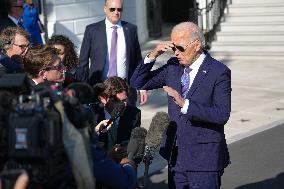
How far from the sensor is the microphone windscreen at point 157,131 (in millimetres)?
4473

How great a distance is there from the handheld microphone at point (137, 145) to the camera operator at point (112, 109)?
48.6 inches

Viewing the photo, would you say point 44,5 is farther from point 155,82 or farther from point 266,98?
point 155,82

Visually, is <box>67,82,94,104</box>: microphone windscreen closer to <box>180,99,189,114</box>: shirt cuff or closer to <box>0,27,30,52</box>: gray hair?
<box>180,99,189,114</box>: shirt cuff

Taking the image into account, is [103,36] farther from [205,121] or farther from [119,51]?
[205,121]

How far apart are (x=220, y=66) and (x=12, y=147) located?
2.26 meters

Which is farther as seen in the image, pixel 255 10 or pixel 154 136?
pixel 255 10

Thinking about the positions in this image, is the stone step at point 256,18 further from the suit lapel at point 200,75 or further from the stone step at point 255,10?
the suit lapel at point 200,75

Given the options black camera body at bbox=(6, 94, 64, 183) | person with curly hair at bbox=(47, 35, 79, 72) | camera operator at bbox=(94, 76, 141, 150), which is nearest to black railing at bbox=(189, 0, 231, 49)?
person with curly hair at bbox=(47, 35, 79, 72)

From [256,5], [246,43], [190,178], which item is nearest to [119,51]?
[190,178]

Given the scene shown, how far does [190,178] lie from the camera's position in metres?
5.03

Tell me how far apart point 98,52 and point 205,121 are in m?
2.87

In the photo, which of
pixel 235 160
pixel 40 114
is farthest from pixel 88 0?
pixel 40 114

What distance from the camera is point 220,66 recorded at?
16.1 ft

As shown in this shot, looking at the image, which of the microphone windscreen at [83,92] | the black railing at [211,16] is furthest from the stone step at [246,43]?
the microphone windscreen at [83,92]
